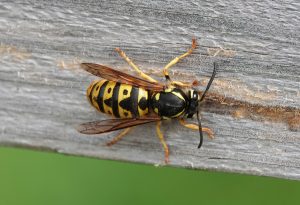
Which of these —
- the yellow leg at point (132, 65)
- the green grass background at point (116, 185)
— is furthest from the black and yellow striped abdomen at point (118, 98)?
the green grass background at point (116, 185)

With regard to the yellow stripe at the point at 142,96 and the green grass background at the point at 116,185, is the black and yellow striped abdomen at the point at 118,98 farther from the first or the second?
the green grass background at the point at 116,185

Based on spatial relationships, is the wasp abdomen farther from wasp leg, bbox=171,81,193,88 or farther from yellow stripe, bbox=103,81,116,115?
yellow stripe, bbox=103,81,116,115

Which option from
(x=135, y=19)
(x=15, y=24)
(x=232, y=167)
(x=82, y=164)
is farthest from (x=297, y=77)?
(x=82, y=164)

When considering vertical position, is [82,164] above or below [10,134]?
below

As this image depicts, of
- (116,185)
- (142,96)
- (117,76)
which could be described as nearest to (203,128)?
(142,96)

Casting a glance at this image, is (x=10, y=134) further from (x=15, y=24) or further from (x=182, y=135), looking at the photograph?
(x=182, y=135)

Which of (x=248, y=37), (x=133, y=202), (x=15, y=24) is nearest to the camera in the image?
(x=248, y=37)

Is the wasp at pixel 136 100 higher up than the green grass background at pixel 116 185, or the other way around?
the wasp at pixel 136 100
